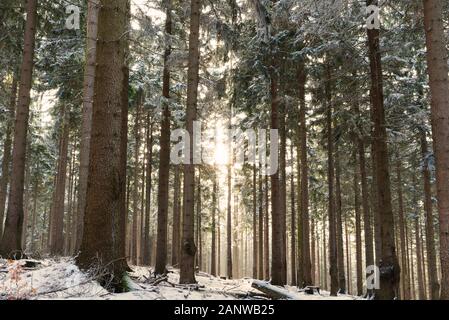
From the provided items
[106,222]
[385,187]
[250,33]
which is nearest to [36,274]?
[106,222]

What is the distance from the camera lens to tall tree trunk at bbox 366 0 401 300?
928cm

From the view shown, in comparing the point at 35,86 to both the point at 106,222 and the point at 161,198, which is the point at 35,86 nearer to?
the point at 161,198

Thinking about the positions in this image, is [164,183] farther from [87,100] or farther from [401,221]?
[401,221]

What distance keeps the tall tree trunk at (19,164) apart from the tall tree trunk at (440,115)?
9337 mm

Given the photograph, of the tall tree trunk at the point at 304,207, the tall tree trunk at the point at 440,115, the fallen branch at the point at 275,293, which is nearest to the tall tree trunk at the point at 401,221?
the tall tree trunk at the point at 304,207

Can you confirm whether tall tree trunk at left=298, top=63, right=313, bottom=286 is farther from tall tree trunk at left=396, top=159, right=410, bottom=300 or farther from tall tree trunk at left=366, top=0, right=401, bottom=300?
tall tree trunk at left=396, top=159, right=410, bottom=300

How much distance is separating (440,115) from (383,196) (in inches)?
147

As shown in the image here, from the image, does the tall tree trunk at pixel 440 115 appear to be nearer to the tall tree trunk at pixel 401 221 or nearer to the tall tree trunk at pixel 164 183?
the tall tree trunk at pixel 164 183

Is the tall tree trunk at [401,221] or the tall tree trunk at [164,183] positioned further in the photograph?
the tall tree trunk at [401,221]

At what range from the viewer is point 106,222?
6148mm

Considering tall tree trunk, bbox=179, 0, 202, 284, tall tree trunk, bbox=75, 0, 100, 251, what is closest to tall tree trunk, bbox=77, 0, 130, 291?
tall tree trunk, bbox=179, 0, 202, 284

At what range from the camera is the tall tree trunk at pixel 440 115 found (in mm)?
6191

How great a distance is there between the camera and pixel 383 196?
32.1ft

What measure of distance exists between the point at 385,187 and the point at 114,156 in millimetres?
6792
